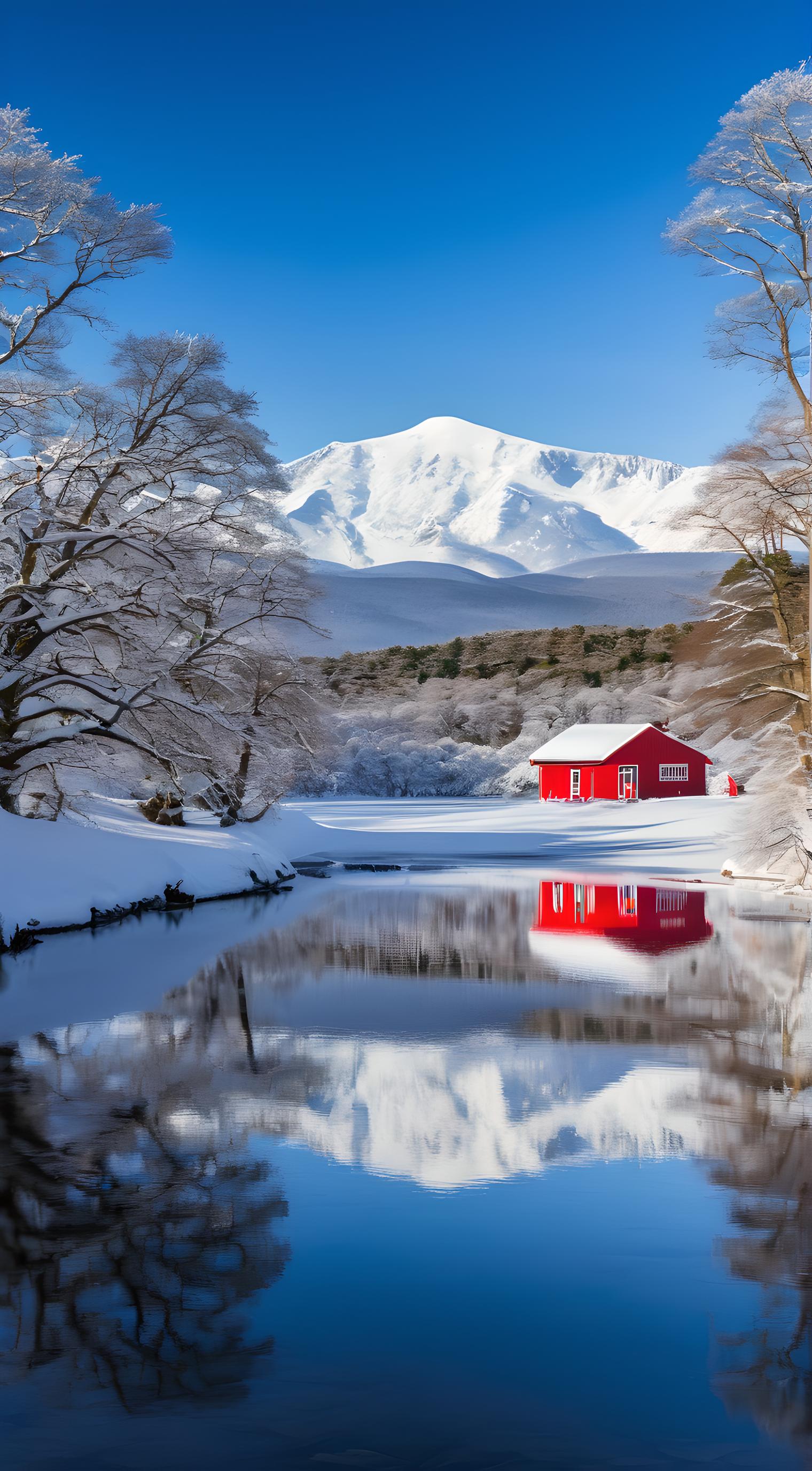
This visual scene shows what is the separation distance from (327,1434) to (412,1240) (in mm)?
1618

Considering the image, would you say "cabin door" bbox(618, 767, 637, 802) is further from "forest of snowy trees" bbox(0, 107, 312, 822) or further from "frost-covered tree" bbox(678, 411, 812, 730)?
"forest of snowy trees" bbox(0, 107, 312, 822)

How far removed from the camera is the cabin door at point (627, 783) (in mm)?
54594

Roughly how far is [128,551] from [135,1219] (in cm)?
1740

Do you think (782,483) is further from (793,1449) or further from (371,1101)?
(793,1449)

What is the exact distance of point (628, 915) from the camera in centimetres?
1883

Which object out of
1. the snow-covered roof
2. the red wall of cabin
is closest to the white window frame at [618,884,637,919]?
the red wall of cabin

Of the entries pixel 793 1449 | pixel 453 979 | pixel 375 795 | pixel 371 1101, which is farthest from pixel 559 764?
pixel 793 1449

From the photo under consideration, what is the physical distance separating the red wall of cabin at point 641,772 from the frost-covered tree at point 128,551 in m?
32.9

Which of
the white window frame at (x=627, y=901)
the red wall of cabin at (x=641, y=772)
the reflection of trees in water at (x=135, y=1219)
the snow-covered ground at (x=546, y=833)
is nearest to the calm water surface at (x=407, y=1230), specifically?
the reflection of trees in water at (x=135, y=1219)

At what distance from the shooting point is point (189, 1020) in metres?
9.95

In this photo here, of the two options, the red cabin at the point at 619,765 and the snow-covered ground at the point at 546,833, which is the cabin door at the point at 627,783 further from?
the snow-covered ground at the point at 546,833

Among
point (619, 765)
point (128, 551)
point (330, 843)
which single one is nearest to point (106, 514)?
point (128, 551)

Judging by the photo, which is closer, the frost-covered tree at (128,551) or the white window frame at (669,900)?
the frost-covered tree at (128,551)

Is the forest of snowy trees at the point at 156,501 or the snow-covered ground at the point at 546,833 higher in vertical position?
the forest of snowy trees at the point at 156,501
